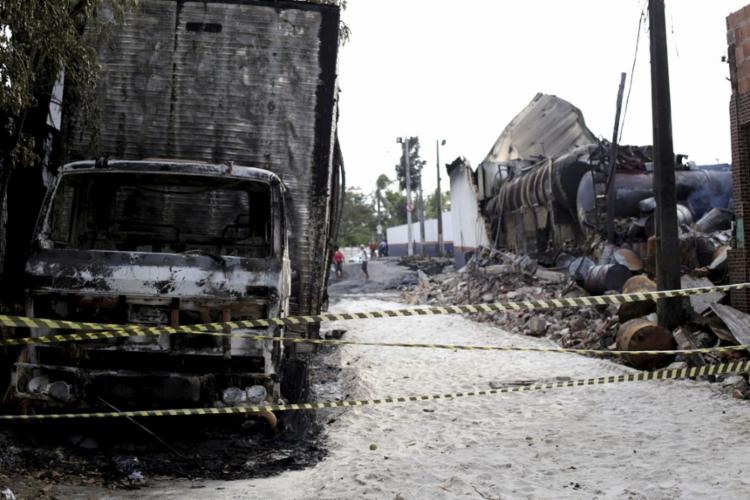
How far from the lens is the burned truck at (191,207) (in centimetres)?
497

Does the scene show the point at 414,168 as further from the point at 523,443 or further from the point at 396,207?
the point at 523,443

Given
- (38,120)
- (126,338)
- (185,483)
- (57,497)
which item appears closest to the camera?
(57,497)

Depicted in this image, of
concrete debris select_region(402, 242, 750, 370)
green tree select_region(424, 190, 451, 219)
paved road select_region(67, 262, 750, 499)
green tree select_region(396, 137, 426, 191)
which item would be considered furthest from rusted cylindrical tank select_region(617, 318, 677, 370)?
green tree select_region(424, 190, 451, 219)

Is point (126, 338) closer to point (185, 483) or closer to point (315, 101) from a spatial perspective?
point (185, 483)

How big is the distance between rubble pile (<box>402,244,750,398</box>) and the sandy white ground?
635 mm

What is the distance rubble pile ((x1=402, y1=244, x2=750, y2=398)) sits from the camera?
8703mm

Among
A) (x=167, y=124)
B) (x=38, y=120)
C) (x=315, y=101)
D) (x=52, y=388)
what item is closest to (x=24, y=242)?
(x=38, y=120)

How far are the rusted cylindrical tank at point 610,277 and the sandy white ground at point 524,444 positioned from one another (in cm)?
367

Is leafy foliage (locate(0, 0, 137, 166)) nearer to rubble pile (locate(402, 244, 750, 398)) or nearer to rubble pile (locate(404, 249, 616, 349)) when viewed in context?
rubble pile (locate(402, 244, 750, 398))

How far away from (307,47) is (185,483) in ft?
14.4

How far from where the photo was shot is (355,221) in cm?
7425

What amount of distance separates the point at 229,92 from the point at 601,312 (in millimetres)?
8058

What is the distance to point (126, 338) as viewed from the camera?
4.96 meters

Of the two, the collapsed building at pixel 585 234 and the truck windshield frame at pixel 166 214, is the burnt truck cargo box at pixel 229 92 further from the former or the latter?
the collapsed building at pixel 585 234
